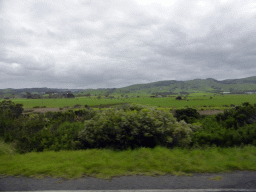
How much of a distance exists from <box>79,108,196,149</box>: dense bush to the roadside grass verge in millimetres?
1252

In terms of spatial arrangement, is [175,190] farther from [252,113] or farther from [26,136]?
[252,113]

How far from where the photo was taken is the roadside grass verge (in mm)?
4770

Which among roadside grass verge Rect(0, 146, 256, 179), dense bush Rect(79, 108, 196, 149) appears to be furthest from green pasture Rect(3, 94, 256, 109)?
roadside grass verge Rect(0, 146, 256, 179)

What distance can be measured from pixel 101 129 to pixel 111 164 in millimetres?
2796

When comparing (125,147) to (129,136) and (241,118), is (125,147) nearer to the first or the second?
(129,136)

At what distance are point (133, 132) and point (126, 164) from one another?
7.13ft

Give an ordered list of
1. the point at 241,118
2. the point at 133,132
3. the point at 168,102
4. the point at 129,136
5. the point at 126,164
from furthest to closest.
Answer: the point at 168,102 < the point at 241,118 < the point at 129,136 < the point at 133,132 < the point at 126,164

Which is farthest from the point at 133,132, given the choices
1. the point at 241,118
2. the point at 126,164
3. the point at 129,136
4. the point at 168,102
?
the point at 168,102

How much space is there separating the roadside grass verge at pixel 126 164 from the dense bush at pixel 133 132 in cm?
125

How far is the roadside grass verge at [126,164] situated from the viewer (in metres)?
4.77

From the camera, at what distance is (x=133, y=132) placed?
728cm

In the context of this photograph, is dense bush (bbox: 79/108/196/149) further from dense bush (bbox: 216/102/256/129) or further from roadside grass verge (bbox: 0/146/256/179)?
dense bush (bbox: 216/102/256/129)

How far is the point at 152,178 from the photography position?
14.5 ft

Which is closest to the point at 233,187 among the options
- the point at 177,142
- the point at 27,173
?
the point at 177,142
